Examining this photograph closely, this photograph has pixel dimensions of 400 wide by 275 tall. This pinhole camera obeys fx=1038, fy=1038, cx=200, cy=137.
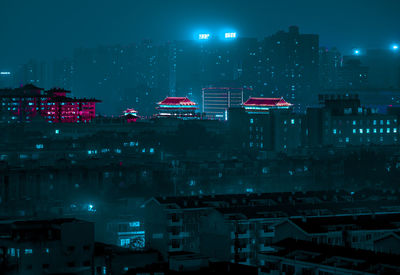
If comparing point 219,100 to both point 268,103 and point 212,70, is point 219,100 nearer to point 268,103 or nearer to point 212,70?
point 212,70

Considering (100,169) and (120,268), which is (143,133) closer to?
(100,169)

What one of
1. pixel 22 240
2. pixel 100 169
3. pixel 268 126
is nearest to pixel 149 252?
pixel 22 240

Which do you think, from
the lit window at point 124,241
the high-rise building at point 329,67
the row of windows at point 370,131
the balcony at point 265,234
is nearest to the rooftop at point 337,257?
the balcony at point 265,234

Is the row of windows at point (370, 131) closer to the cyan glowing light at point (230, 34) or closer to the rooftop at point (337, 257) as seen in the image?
the cyan glowing light at point (230, 34)

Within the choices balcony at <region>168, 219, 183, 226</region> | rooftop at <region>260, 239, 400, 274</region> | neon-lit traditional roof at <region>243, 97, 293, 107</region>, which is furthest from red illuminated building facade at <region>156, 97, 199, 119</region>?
rooftop at <region>260, 239, 400, 274</region>

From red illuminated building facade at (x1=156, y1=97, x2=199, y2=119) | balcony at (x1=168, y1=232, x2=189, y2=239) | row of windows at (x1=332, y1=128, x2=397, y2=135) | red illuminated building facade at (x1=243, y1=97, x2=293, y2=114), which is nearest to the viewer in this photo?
balcony at (x1=168, y1=232, x2=189, y2=239)

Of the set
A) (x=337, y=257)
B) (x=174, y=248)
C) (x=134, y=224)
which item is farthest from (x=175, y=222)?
(x=337, y=257)

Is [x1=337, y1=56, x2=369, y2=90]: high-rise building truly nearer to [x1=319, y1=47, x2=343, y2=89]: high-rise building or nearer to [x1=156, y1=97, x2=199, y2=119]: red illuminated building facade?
[x1=319, y1=47, x2=343, y2=89]: high-rise building
